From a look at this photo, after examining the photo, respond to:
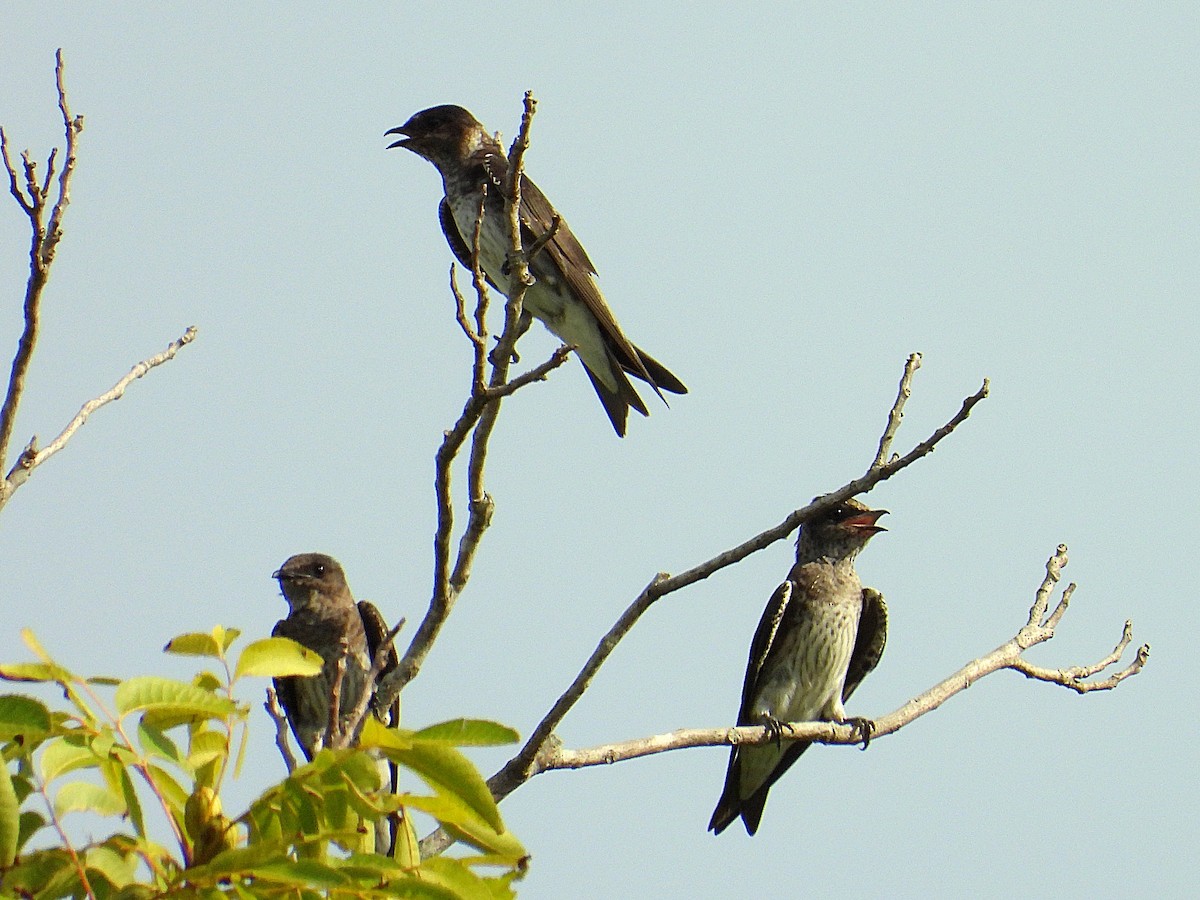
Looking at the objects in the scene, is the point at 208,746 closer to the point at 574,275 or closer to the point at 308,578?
the point at 308,578

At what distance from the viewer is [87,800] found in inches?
94.3

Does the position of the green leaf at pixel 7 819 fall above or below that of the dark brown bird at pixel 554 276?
below

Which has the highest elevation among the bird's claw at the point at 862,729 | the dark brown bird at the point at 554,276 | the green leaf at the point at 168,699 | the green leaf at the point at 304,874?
the dark brown bird at the point at 554,276

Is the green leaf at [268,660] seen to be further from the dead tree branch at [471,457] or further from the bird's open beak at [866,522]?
the bird's open beak at [866,522]

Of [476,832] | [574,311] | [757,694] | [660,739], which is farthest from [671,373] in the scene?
[476,832]

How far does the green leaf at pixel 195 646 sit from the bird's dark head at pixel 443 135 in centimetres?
594

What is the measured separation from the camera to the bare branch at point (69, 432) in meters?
3.83

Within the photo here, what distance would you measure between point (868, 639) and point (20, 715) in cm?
669

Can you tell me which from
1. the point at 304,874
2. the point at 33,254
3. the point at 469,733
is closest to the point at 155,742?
the point at 304,874

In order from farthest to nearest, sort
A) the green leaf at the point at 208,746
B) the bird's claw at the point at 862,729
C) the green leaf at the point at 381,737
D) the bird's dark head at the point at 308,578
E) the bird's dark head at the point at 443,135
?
the bird's dark head at the point at 443,135, the bird's dark head at the point at 308,578, the bird's claw at the point at 862,729, the green leaf at the point at 208,746, the green leaf at the point at 381,737

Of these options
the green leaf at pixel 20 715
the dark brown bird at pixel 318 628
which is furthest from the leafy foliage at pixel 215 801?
the dark brown bird at pixel 318 628

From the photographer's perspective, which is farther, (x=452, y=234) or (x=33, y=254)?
(x=452, y=234)

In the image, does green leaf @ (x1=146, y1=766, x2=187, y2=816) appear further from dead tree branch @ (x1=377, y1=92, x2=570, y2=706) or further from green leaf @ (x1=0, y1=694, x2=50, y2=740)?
dead tree branch @ (x1=377, y1=92, x2=570, y2=706)

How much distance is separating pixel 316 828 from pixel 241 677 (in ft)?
0.99
